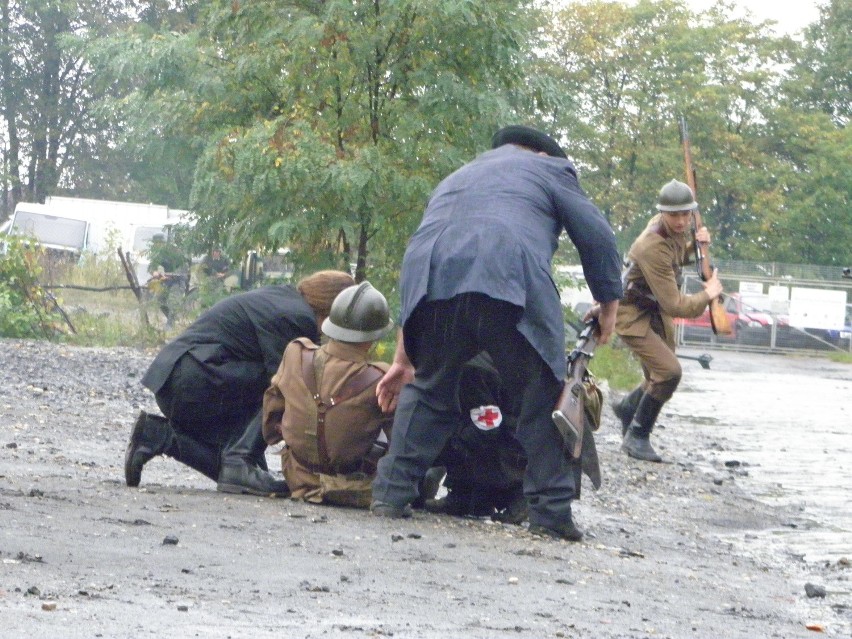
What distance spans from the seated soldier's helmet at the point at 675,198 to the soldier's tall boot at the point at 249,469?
4127 mm

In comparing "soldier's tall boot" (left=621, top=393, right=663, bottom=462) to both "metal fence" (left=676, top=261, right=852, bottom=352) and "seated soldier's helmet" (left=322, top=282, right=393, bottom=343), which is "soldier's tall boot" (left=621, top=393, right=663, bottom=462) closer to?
"seated soldier's helmet" (left=322, top=282, right=393, bottom=343)

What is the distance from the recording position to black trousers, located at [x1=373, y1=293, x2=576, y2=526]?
6.57 metres

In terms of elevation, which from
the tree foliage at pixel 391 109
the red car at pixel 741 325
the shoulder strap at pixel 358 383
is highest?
the tree foliage at pixel 391 109

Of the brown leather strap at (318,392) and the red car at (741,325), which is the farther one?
the red car at (741,325)

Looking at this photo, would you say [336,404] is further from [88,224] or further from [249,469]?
[88,224]

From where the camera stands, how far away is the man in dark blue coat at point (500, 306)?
256 inches

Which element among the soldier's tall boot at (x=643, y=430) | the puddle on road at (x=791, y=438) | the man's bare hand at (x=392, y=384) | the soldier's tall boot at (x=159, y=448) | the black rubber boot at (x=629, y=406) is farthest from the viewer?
the black rubber boot at (x=629, y=406)

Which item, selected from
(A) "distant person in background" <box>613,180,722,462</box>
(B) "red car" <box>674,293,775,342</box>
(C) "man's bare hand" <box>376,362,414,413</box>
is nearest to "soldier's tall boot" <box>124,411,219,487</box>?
(C) "man's bare hand" <box>376,362,414,413</box>

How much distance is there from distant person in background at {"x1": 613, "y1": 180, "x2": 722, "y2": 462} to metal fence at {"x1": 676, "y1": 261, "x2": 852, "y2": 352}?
28851mm

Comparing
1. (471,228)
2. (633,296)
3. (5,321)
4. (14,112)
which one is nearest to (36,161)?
(14,112)

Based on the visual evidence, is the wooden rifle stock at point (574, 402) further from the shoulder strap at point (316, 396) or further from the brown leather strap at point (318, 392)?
the shoulder strap at point (316, 396)

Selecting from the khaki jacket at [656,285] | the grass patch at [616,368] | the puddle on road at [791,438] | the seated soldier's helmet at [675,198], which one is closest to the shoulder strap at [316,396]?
the puddle on road at [791,438]

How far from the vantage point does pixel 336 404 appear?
6.98 metres

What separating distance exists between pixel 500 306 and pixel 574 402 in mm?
529
